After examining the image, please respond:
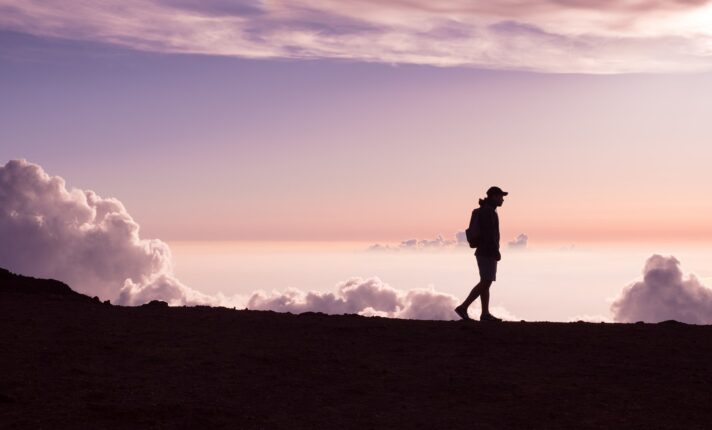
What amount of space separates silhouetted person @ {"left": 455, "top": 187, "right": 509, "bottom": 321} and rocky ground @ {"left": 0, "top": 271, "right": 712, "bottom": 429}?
1209 mm

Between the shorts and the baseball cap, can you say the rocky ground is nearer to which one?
the shorts

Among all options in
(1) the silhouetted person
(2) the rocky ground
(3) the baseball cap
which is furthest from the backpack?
(2) the rocky ground

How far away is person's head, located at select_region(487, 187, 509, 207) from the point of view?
1538 cm

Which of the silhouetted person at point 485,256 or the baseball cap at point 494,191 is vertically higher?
the baseball cap at point 494,191

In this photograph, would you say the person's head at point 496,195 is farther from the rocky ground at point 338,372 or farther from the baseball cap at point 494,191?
the rocky ground at point 338,372

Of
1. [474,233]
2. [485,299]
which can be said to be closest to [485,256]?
[474,233]

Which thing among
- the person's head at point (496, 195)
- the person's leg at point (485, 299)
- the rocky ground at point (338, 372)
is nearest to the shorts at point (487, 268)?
the person's leg at point (485, 299)

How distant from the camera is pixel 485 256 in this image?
15148 millimetres

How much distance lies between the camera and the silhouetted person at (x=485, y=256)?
15094mm

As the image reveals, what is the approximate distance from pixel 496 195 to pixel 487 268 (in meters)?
→ 1.40

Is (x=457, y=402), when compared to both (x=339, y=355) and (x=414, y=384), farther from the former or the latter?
(x=339, y=355)

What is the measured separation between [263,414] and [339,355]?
2.56 meters

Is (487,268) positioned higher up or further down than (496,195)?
further down

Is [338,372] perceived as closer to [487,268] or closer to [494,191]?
[487,268]
